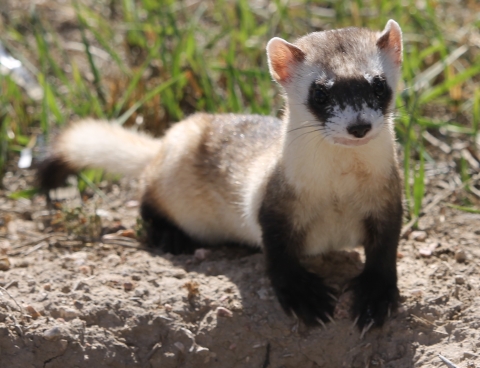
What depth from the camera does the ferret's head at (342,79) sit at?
2.50m

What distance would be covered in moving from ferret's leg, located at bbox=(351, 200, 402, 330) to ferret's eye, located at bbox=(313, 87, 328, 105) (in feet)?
1.70

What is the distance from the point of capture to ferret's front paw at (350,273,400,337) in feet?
9.38

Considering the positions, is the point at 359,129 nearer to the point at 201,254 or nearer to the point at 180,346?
the point at 180,346

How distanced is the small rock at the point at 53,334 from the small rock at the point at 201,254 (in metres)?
0.79

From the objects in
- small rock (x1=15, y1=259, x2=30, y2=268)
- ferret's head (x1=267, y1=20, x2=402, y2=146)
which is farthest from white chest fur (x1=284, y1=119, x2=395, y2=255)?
small rock (x1=15, y1=259, x2=30, y2=268)

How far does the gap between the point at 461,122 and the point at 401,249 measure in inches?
55.0

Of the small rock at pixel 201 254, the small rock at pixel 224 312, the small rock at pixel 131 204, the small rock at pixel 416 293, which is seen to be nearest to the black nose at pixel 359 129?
the small rock at pixel 416 293

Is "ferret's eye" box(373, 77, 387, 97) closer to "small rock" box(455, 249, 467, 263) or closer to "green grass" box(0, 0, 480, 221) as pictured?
"small rock" box(455, 249, 467, 263)

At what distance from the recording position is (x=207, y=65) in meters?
4.61

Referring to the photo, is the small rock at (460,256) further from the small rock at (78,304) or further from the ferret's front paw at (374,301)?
the small rock at (78,304)

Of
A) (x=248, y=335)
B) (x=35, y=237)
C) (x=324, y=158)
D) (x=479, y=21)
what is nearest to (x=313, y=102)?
(x=324, y=158)

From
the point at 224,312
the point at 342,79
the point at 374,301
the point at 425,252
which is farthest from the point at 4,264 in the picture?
the point at 425,252

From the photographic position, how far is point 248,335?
9.63 feet

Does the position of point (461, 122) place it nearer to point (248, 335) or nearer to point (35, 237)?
point (248, 335)
